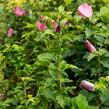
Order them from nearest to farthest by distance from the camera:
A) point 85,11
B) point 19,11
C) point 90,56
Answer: point 90,56
point 85,11
point 19,11

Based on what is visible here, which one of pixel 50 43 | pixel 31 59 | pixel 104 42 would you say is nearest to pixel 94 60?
pixel 104 42

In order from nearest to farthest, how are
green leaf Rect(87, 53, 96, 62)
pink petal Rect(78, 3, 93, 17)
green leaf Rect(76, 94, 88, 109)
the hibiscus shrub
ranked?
green leaf Rect(76, 94, 88, 109)
the hibiscus shrub
green leaf Rect(87, 53, 96, 62)
pink petal Rect(78, 3, 93, 17)

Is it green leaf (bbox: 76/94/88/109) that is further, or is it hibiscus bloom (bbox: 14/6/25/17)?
hibiscus bloom (bbox: 14/6/25/17)

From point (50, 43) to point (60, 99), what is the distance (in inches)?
28.9

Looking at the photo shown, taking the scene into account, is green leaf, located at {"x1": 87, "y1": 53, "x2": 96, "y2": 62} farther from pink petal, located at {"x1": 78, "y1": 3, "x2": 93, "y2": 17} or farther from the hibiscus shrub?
pink petal, located at {"x1": 78, "y1": 3, "x2": 93, "y2": 17}

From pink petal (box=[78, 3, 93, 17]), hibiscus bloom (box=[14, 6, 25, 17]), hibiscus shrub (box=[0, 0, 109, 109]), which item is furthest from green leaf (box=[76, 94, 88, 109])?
hibiscus bloom (box=[14, 6, 25, 17])

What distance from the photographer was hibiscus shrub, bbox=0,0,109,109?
7.19ft

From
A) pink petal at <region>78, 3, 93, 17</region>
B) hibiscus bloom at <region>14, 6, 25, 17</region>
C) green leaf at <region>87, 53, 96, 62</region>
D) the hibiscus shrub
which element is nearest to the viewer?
the hibiscus shrub

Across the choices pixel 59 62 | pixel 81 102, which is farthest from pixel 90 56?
pixel 81 102

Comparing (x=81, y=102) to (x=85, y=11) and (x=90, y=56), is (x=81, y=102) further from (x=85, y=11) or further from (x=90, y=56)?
(x=85, y=11)

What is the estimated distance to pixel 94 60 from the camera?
2.49 m

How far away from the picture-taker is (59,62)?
218cm

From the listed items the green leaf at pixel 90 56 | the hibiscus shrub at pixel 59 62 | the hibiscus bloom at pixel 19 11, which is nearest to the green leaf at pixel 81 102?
the hibiscus shrub at pixel 59 62

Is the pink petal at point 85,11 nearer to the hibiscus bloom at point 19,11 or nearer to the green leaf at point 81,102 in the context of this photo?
the green leaf at point 81,102
